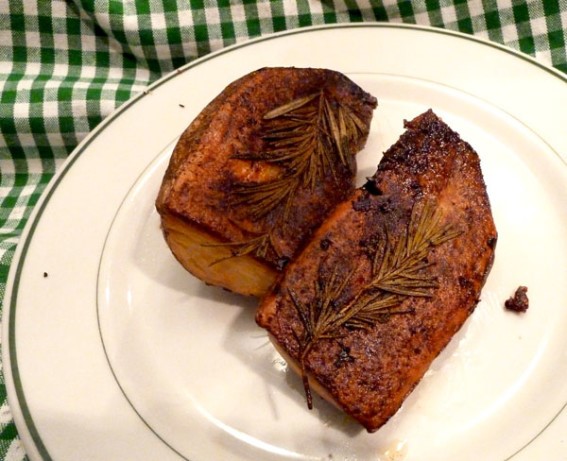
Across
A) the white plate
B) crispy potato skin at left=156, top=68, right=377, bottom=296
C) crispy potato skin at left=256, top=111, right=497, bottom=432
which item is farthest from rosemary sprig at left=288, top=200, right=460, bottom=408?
the white plate

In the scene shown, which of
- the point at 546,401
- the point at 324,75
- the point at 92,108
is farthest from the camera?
the point at 92,108

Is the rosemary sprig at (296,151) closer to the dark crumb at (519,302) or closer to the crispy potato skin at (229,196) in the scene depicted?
the crispy potato skin at (229,196)

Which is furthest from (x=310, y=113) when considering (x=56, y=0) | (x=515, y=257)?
(x=56, y=0)

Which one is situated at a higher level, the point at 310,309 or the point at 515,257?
the point at 310,309

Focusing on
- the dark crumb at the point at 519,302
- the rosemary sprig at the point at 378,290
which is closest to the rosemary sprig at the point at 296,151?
the rosemary sprig at the point at 378,290

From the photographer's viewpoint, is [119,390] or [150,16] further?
[150,16]

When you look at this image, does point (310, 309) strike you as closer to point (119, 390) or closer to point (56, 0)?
point (119, 390)
